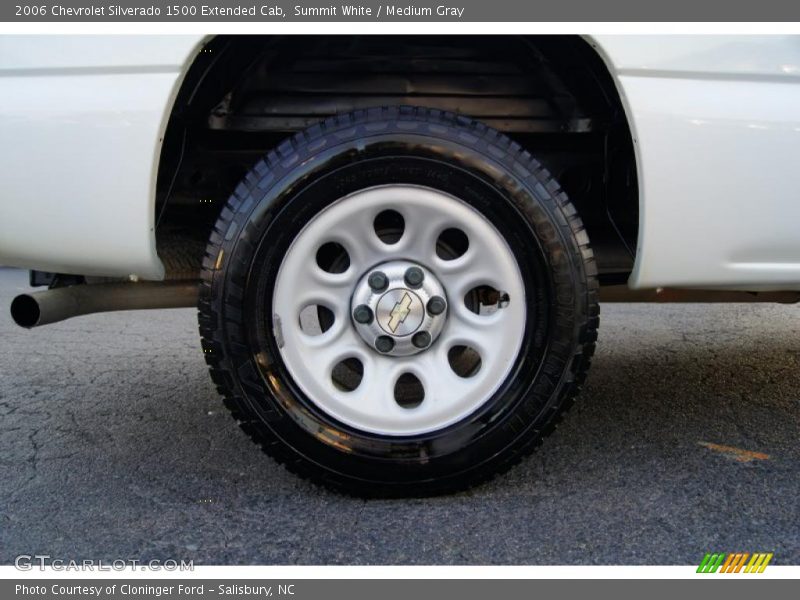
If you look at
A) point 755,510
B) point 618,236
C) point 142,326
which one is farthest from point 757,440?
point 142,326

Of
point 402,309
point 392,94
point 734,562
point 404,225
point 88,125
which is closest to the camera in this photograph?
point 734,562

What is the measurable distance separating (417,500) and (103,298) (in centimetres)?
110

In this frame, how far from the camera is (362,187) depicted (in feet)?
5.66

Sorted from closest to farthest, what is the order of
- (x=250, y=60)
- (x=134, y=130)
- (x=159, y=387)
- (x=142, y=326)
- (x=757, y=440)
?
(x=134, y=130)
(x=250, y=60)
(x=757, y=440)
(x=159, y=387)
(x=142, y=326)

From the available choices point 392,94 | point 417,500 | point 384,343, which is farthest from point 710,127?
point 417,500

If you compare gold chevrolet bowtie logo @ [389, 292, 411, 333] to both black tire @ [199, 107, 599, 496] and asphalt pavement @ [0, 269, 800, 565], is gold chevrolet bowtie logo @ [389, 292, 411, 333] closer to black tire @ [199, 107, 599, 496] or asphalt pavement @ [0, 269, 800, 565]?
black tire @ [199, 107, 599, 496]

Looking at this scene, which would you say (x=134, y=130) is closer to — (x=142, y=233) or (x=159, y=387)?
(x=142, y=233)

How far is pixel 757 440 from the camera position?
2.17 metres

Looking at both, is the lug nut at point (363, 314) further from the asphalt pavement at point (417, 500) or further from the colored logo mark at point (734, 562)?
the colored logo mark at point (734, 562)

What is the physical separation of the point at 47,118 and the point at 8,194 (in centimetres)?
22

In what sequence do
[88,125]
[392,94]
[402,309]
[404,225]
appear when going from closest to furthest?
[88,125]
[402,309]
[404,225]
[392,94]

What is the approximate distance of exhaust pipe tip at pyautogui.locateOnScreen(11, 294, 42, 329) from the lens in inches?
74.5

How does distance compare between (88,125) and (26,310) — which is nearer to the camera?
(88,125)

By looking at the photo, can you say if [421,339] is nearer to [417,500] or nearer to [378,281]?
[378,281]
